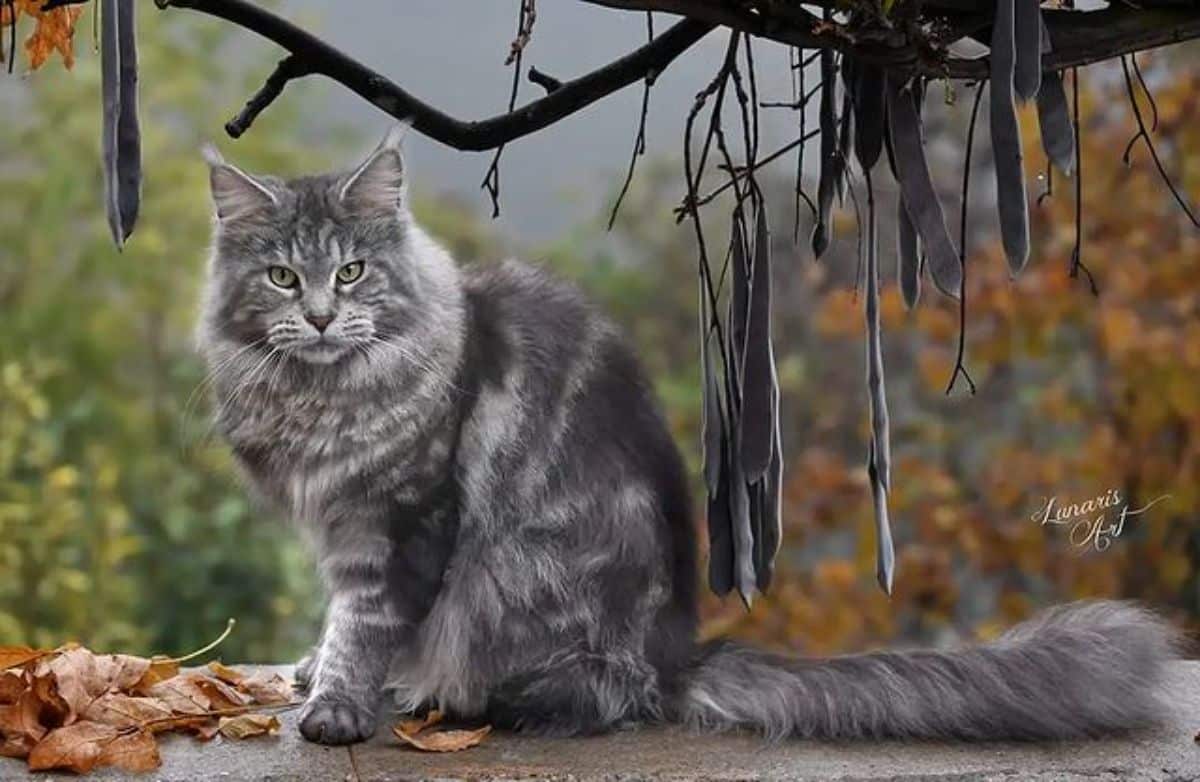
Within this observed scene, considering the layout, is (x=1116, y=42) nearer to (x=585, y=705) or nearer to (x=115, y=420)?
(x=585, y=705)

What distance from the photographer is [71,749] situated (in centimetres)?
168

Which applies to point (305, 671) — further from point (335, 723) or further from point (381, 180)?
point (381, 180)

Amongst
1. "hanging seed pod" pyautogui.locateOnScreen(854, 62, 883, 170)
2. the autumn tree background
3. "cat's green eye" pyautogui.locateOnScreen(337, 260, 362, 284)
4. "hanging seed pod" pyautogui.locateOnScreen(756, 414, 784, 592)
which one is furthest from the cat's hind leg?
the autumn tree background

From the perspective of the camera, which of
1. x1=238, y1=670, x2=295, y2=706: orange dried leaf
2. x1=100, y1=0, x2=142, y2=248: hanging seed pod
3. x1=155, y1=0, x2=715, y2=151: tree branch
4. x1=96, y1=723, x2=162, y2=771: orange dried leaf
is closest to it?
x1=100, y1=0, x2=142, y2=248: hanging seed pod

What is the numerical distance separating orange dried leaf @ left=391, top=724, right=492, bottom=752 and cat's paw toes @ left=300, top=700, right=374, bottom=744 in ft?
0.13

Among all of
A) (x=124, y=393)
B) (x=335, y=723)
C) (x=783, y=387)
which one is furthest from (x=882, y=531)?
(x=124, y=393)

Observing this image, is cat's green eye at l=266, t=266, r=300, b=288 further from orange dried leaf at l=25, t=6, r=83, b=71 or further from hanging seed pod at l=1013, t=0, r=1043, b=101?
hanging seed pod at l=1013, t=0, r=1043, b=101

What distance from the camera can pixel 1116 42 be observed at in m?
1.23

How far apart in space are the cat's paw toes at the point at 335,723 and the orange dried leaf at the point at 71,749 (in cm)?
21

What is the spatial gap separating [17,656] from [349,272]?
58cm

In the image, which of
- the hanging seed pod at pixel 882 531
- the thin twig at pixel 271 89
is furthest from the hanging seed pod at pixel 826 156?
the thin twig at pixel 271 89

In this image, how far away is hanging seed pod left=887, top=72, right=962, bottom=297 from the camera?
4.00ft

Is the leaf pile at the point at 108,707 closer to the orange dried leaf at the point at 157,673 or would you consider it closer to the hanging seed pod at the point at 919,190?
the orange dried leaf at the point at 157,673

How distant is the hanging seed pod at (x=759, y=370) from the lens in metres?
1.47
